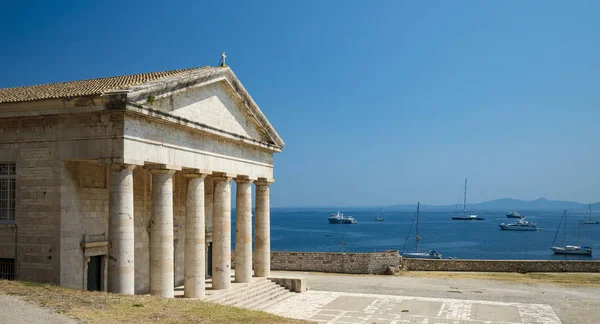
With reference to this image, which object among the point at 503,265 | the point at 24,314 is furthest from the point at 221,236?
the point at 503,265

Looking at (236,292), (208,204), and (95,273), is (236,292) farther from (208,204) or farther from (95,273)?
(95,273)

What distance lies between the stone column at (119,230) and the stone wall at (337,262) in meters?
20.5

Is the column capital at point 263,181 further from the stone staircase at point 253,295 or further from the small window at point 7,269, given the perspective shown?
the small window at point 7,269

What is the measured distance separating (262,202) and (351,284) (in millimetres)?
7505

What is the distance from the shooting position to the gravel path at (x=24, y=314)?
13.0 meters

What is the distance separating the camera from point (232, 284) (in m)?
26.5

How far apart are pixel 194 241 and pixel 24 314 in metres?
9.25

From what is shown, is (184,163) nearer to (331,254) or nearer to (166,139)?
(166,139)

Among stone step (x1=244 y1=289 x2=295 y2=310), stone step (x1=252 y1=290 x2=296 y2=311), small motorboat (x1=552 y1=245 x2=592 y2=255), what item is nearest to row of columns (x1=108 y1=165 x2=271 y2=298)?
stone step (x1=244 y1=289 x2=295 y2=310)

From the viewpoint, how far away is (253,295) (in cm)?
2542

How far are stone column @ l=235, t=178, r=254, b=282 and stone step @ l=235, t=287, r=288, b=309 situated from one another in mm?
1283

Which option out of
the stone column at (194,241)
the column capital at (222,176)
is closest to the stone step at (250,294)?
the stone column at (194,241)

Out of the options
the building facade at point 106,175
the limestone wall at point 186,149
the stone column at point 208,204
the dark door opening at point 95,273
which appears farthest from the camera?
the stone column at point 208,204

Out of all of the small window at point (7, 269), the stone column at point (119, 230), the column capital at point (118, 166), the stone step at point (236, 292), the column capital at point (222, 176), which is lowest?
the stone step at point (236, 292)
